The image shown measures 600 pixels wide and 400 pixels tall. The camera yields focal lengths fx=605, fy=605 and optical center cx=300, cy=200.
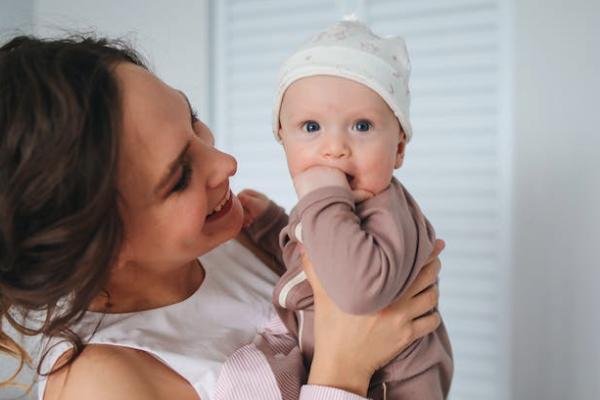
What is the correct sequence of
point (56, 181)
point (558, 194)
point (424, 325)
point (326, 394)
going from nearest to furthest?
point (56, 181), point (326, 394), point (424, 325), point (558, 194)

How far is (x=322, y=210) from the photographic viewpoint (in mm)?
945

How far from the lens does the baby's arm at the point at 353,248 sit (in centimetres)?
91

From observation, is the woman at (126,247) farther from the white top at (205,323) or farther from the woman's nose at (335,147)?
the woman's nose at (335,147)

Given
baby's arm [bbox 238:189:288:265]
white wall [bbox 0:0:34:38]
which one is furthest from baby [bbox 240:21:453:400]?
white wall [bbox 0:0:34:38]

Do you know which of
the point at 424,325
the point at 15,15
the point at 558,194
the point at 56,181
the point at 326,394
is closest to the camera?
the point at 56,181

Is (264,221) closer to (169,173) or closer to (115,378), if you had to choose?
(169,173)

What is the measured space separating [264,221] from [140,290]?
1.12ft

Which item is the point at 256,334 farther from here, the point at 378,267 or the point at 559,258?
the point at 559,258

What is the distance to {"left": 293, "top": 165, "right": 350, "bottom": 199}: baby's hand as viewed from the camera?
0.98 m

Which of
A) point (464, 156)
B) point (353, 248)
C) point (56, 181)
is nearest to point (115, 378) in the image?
point (56, 181)

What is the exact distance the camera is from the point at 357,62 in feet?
3.31

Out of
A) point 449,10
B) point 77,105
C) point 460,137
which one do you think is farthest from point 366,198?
point 449,10

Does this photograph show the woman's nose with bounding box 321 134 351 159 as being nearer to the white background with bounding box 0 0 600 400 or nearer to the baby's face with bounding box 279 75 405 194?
the baby's face with bounding box 279 75 405 194

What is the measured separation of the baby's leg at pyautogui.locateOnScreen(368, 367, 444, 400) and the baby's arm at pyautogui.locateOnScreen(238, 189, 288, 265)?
404mm
